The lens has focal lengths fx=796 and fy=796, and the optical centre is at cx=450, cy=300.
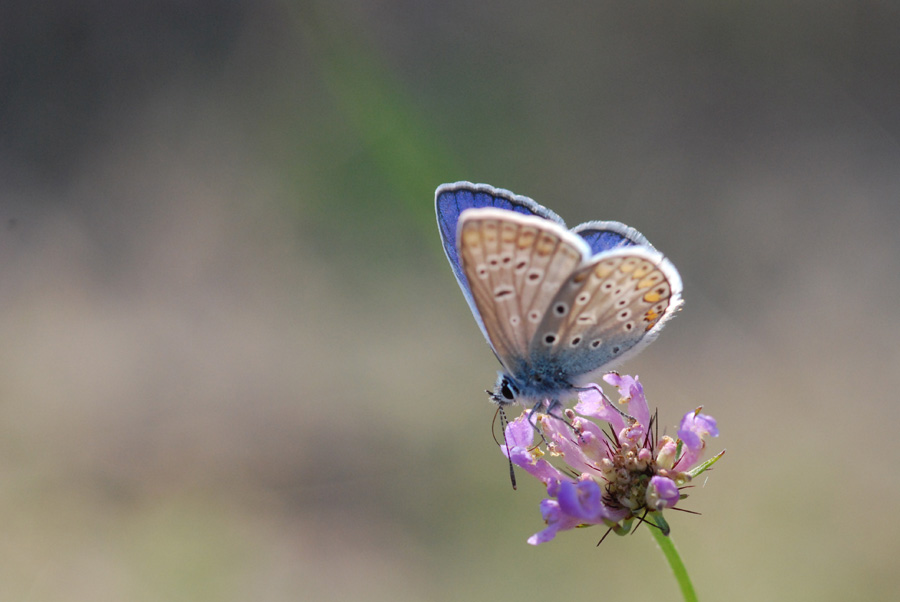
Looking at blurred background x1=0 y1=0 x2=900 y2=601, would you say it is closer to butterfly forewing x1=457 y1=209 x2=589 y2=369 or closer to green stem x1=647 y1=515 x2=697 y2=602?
green stem x1=647 y1=515 x2=697 y2=602

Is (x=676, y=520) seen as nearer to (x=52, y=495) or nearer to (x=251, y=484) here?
(x=251, y=484)

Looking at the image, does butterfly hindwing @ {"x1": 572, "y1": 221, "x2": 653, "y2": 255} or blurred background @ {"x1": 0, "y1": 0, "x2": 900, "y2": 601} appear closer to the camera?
butterfly hindwing @ {"x1": 572, "y1": 221, "x2": 653, "y2": 255}

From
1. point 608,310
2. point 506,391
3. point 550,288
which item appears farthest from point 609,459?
point 550,288

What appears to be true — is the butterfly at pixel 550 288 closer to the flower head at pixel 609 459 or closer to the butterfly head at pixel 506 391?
the butterfly head at pixel 506 391

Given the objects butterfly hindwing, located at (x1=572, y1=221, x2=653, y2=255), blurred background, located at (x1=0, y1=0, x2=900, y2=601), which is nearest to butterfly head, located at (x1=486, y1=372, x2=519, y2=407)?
butterfly hindwing, located at (x1=572, y1=221, x2=653, y2=255)

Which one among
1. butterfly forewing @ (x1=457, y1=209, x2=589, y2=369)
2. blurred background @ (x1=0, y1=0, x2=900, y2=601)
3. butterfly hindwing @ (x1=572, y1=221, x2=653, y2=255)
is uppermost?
blurred background @ (x1=0, y1=0, x2=900, y2=601)

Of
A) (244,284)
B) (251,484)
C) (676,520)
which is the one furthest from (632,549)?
(244,284)
